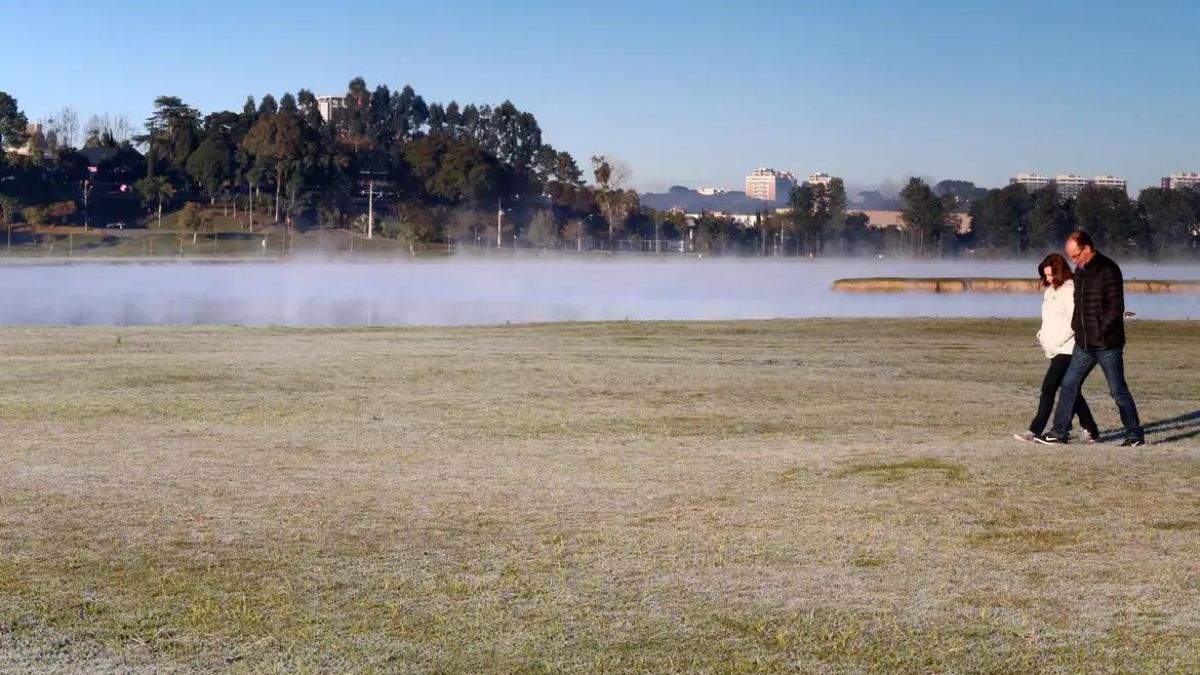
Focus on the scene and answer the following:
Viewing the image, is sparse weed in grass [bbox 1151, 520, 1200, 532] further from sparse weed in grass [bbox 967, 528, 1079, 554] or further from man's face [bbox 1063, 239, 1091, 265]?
man's face [bbox 1063, 239, 1091, 265]

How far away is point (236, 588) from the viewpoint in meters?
7.69

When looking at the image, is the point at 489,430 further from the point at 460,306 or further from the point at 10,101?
the point at 10,101

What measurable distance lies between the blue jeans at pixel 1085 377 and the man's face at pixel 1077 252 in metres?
0.77

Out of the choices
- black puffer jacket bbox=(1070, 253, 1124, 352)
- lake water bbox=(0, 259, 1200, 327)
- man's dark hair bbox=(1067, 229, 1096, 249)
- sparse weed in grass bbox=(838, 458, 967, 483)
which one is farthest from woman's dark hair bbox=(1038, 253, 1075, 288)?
lake water bbox=(0, 259, 1200, 327)

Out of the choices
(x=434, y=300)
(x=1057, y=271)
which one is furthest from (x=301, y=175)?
(x=1057, y=271)

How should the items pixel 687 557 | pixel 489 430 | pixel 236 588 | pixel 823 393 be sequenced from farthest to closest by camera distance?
pixel 823 393 < pixel 489 430 < pixel 687 557 < pixel 236 588

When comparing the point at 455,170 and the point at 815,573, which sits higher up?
the point at 455,170

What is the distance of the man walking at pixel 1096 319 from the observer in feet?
40.8

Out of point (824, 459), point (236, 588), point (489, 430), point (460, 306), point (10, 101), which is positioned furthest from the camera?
point (10, 101)

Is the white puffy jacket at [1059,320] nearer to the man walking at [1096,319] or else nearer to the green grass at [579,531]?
the man walking at [1096,319]

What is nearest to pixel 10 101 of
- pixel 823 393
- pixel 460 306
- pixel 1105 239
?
pixel 1105 239

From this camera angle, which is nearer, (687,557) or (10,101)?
(687,557)

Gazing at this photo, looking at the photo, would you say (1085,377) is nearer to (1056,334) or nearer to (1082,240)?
(1056,334)

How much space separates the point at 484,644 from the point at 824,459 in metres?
5.96
